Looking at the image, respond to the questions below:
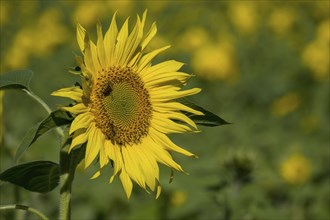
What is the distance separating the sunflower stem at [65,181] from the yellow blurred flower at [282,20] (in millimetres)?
6079

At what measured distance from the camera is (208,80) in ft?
19.5

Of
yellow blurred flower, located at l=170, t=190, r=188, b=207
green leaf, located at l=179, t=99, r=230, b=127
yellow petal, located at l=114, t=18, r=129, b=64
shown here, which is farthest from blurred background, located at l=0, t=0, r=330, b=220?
green leaf, located at l=179, t=99, r=230, b=127

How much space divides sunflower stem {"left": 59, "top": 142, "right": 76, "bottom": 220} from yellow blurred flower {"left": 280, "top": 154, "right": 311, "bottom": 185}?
2326mm

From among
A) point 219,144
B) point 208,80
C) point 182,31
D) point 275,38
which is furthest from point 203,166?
point 182,31

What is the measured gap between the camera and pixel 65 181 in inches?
67.4

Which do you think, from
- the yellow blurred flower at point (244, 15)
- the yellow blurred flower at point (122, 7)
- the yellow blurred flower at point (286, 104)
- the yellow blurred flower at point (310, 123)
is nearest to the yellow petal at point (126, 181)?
the yellow blurred flower at point (310, 123)

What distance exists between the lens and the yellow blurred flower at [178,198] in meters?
3.15

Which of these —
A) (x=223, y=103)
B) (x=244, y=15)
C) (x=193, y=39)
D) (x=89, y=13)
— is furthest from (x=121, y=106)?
(x=244, y=15)

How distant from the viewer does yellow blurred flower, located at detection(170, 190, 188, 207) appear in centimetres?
315

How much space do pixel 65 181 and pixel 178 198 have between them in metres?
1.55

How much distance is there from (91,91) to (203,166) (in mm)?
1607

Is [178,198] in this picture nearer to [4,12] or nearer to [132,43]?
[132,43]

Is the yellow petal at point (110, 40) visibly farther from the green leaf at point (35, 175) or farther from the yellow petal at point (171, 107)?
the green leaf at point (35, 175)

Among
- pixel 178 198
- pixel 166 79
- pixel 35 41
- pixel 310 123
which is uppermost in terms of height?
pixel 166 79
